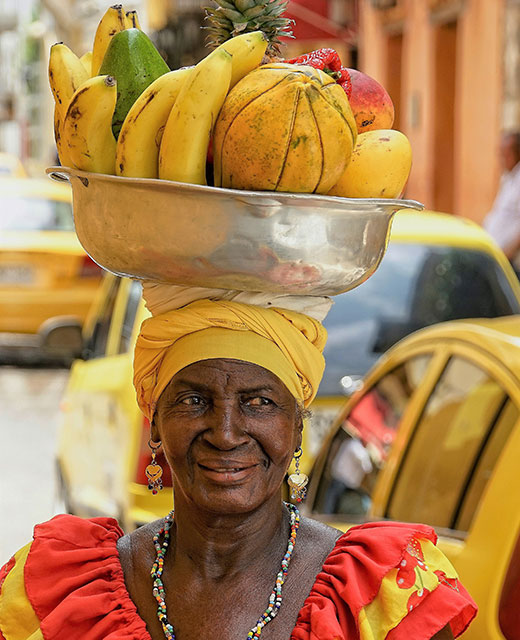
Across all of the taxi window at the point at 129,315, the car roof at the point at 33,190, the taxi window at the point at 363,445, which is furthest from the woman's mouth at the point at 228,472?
the car roof at the point at 33,190

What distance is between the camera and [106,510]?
5395mm

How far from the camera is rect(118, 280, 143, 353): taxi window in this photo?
629 centimetres

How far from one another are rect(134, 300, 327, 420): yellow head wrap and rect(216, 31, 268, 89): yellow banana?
1.46 feet

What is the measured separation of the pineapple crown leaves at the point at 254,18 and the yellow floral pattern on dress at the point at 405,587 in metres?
1.05

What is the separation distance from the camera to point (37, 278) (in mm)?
12234

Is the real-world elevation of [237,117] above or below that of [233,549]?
above

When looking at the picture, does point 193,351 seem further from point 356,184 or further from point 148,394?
point 356,184

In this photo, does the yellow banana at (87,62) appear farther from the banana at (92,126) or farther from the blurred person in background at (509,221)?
the blurred person in background at (509,221)

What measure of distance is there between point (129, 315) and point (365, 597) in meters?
4.27

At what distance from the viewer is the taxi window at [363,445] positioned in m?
4.44

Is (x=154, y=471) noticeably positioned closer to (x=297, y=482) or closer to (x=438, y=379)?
(x=297, y=482)

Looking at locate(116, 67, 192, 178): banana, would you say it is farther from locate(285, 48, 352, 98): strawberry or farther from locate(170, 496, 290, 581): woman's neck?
locate(170, 496, 290, 581): woman's neck

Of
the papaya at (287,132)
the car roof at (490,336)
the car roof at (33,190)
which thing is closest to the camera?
the papaya at (287,132)

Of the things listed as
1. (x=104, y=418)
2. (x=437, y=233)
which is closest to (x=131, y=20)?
(x=104, y=418)
